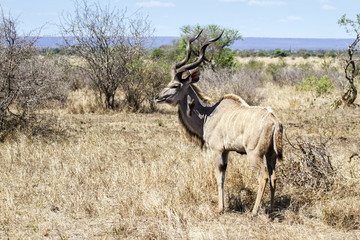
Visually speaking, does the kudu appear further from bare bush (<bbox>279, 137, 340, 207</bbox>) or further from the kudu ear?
bare bush (<bbox>279, 137, 340, 207</bbox>)

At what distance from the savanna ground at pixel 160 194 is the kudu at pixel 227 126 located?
1.31 ft

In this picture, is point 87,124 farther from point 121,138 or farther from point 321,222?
point 321,222

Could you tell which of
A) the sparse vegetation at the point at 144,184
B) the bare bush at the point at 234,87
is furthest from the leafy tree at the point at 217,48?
the sparse vegetation at the point at 144,184

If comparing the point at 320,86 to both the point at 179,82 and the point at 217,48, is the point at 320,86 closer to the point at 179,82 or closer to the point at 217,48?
the point at 217,48

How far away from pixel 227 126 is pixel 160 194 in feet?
4.11

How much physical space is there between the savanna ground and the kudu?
1.31 ft

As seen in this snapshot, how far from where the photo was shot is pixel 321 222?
4484 millimetres

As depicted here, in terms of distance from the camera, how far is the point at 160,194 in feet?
17.0

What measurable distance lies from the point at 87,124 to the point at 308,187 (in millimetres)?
6845

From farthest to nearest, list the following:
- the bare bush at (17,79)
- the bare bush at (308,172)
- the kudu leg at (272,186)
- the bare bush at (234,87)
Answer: the bare bush at (234,87), the bare bush at (17,79), the bare bush at (308,172), the kudu leg at (272,186)

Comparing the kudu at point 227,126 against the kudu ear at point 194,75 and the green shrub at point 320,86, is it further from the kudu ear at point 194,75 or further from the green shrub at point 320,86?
the green shrub at point 320,86

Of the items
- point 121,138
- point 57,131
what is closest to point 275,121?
point 121,138

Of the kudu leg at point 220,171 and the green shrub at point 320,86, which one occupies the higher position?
the green shrub at point 320,86

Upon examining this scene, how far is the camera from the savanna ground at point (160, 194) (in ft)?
14.4
